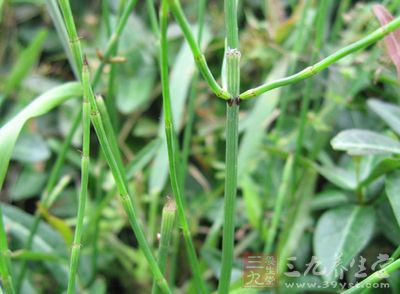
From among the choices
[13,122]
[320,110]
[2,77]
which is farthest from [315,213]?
[2,77]

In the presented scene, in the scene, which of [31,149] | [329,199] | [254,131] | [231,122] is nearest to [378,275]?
[231,122]

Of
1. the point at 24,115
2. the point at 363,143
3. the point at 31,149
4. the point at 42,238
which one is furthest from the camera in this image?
→ the point at 31,149

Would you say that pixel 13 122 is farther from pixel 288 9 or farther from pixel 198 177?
pixel 288 9

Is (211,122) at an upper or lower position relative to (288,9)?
lower

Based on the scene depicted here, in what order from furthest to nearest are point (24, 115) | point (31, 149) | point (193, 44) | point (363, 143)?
point (31, 149) → point (363, 143) → point (24, 115) → point (193, 44)

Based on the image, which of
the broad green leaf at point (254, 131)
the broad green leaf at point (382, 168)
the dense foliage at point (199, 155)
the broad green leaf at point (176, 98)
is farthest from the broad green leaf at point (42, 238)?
the broad green leaf at point (382, 168)

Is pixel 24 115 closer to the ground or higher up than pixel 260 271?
higher up

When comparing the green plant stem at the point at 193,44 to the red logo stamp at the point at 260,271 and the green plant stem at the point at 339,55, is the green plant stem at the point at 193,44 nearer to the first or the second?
the green plant stem at the point at 339,55

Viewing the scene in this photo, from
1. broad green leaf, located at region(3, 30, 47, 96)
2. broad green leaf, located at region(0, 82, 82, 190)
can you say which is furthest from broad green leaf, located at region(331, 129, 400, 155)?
broad green leaf, located at region(3, 30, 47, 96)

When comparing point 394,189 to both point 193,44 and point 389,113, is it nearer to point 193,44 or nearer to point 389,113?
point 389,113
